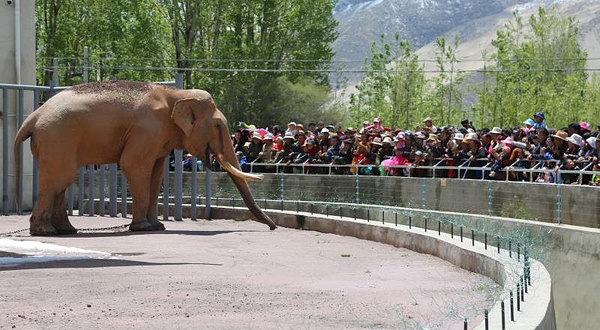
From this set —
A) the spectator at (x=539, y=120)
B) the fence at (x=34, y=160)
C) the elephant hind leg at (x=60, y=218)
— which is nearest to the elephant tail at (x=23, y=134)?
the elephant hind leg at (x=60, y=218)

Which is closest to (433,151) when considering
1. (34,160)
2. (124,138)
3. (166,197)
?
(166,197)

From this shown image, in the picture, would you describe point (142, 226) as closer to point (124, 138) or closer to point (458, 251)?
point (124, 138)

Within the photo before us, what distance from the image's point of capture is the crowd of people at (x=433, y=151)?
22.8 meters

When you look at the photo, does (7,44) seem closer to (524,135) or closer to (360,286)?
(524,135)

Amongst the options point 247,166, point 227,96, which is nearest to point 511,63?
point 227,96

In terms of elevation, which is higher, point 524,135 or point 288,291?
point 524,135

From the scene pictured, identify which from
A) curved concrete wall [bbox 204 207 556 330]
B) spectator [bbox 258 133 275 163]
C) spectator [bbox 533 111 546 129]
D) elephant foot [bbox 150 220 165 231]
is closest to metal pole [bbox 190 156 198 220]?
curved concrete wall [bbox 204 207 556 330]

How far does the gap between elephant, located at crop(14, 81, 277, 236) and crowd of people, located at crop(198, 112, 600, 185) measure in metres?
4.11

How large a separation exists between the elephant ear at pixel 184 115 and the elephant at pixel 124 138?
2 centimetres

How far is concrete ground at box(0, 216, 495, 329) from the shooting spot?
10992 millimetres

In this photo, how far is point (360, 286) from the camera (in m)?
13.9

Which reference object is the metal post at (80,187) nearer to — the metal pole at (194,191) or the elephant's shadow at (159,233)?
the metal pole at (194,191)

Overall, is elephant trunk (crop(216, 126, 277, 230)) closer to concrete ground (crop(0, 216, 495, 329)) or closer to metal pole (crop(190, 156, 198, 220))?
metal pole (crop(190, 156, 198, 220))

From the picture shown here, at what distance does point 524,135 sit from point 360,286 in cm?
1238
